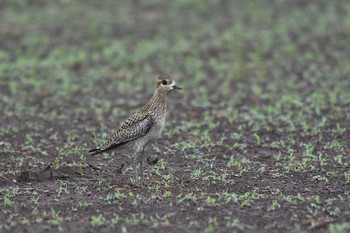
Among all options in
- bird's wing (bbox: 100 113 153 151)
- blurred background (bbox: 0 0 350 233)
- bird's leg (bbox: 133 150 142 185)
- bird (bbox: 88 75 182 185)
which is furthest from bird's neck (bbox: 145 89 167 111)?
blurred background (bbox: 0 0 350 233)

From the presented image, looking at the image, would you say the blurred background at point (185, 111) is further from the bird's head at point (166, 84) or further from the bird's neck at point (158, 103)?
the bird's head at point (166, 84)

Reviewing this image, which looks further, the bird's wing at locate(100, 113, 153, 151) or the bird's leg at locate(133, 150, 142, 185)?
the bird's wing at locate(100, 113, 153, 151)

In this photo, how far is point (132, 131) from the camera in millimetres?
8508

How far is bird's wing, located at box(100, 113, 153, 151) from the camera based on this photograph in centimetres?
849

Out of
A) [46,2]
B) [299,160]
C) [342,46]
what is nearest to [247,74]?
[342,46]

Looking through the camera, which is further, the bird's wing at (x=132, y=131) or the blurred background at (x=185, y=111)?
the bird's wing at (x=132, y=131)

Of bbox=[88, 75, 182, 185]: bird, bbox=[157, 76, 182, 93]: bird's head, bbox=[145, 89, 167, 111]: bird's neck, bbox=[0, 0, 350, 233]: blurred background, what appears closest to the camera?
bbox=[0, 0, 350, 233]: blurred background

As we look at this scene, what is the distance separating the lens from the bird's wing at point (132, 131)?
334 inches

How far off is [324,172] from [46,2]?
12821mm

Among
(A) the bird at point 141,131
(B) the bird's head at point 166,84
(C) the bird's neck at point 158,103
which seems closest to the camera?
(A) the bird at point 141,131

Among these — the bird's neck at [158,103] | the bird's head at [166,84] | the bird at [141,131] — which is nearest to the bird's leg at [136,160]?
the bird at [141,131]

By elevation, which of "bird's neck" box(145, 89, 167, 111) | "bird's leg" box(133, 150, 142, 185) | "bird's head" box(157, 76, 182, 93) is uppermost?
"bird's head" box(157, 76, 182, 93)

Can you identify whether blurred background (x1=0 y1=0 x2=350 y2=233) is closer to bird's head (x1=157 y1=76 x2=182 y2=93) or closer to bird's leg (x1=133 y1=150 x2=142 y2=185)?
bird's leg (x1=133 y1=150 x2=142 y2=185)

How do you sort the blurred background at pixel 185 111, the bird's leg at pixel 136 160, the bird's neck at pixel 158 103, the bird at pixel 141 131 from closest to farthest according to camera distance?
the blurred background at pixel 185 111 < the bird's leg at pixel 136 160 < the bird at pixel 141 131 < the bird's neck at pixel 158 103
